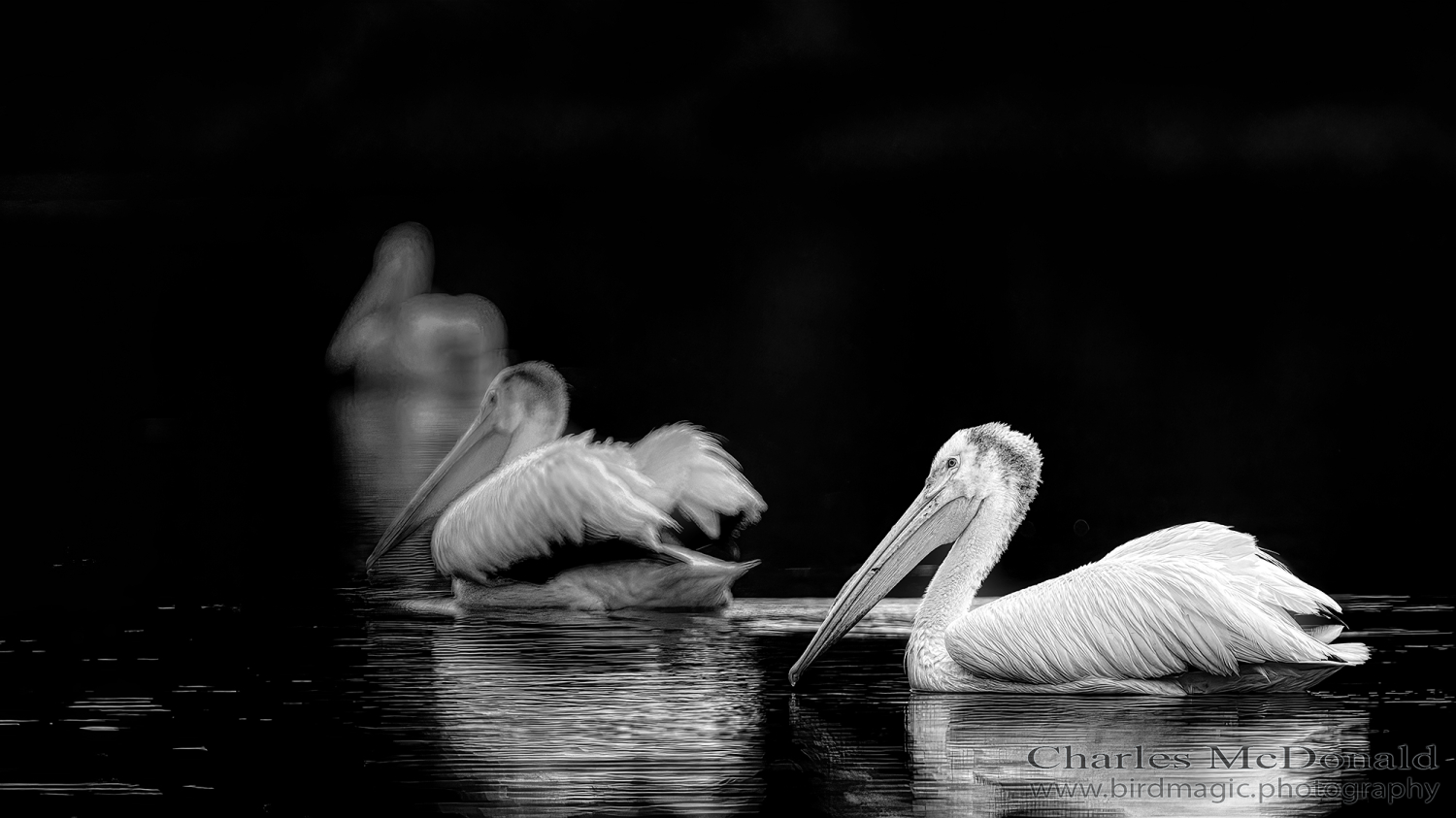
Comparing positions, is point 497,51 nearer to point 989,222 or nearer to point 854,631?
point 989,222

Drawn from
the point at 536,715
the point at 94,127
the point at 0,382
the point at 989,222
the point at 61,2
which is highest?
the point at 61,2

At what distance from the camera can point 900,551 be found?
17.1 feet

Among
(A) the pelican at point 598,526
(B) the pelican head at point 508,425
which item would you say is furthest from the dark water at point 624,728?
(B) the pelican head at point 508,425

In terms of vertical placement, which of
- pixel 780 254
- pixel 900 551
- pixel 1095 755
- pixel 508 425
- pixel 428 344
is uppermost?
pixel 780 254

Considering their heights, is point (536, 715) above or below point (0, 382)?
below

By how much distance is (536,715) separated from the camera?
461 cm

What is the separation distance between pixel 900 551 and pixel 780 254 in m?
14.5

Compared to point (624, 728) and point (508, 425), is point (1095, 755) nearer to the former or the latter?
point (624, 728)

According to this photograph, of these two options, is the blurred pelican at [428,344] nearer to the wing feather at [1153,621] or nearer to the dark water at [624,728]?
the dark water at [624,728]

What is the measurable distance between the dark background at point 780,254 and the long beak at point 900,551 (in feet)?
4.38

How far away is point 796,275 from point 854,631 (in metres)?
12.2

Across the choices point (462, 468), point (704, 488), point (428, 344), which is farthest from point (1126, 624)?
point (428, 344)

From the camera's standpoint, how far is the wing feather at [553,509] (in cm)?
603

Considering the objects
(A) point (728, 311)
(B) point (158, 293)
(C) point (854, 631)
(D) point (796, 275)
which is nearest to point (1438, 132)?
(D) point (796, 275)
